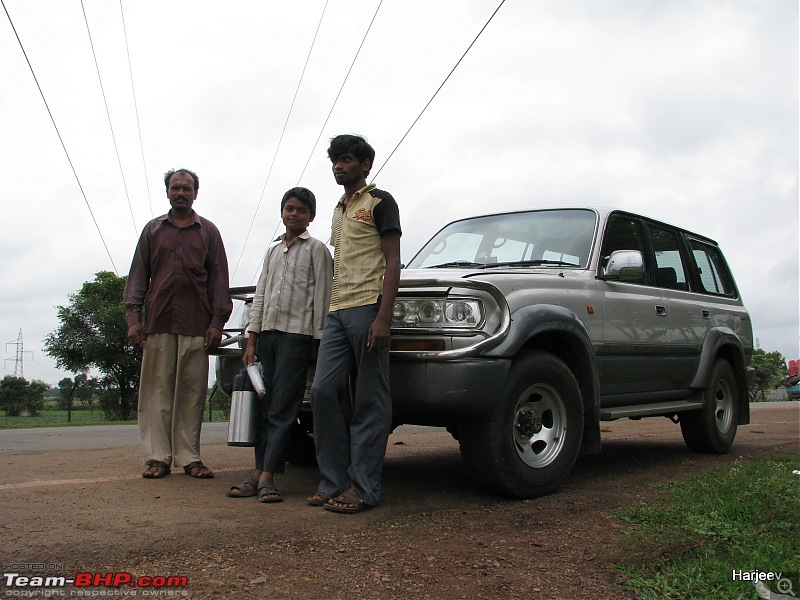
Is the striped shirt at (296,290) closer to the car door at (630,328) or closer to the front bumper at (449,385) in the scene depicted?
the front bumper at (449,385)

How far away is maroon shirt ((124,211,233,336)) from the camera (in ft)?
16.2

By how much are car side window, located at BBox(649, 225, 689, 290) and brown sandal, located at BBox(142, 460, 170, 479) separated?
4.04m

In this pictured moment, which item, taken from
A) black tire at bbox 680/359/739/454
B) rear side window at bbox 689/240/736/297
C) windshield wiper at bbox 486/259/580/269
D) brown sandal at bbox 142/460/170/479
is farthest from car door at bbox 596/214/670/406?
brown sandal at bbox 142/460/170/479

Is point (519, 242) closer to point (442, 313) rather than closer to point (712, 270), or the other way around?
point (442, 313)

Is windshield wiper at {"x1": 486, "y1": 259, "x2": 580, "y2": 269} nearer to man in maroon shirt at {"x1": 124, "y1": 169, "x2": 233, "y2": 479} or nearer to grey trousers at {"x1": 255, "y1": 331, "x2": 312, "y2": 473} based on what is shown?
grey trousers at {"x1": 255, "y1": 331, "x2": 312, "y2": 473}

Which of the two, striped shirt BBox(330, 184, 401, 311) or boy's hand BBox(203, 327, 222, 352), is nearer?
striped shirt BBox(330, 184, 401, 311)

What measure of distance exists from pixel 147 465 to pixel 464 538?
2456 mm

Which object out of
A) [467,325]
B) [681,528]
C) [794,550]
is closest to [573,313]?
[467,325]

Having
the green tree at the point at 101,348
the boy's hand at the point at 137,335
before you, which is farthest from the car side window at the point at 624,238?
the green tree at the point at 101,348

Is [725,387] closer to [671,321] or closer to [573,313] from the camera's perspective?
[671,321]

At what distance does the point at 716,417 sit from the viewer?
6.65 metres

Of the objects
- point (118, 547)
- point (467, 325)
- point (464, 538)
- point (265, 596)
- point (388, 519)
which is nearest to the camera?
point (265, 596)

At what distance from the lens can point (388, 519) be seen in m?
3.75

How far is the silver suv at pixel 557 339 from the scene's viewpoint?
4.08m
